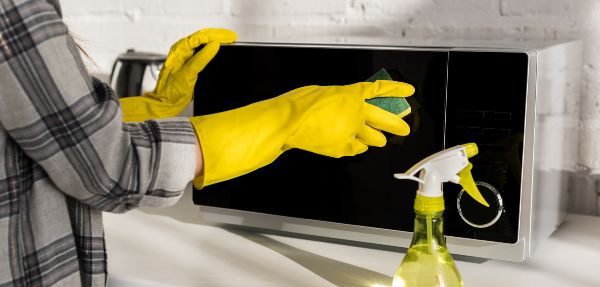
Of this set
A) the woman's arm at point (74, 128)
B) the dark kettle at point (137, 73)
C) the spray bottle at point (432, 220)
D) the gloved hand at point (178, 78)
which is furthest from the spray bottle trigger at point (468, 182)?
the dark kettle at point (137, 73)

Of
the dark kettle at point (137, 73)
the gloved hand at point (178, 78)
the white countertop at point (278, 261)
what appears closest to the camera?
the white countertop at point (278, 261)

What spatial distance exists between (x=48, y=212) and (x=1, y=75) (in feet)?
0.52

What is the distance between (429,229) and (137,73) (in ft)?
2.45

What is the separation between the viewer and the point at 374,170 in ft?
3.20

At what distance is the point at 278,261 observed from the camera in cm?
96

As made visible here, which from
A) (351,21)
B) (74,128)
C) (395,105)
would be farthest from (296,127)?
(351,21)

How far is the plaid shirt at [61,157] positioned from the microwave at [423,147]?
11.9 inches

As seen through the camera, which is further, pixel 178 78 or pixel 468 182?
pixel 178 78

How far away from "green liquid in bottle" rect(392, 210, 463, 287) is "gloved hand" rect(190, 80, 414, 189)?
15 cm

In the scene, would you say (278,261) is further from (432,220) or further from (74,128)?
(74,128)

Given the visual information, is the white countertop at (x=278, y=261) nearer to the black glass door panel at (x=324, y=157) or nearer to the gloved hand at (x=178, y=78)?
the black glass door panel at (x=324, y=157)

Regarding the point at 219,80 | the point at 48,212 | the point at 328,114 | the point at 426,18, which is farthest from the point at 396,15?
the point at 48,212

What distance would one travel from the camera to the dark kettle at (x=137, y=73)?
1.36 metres

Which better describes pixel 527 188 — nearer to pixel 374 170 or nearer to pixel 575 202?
pixel 374 170
